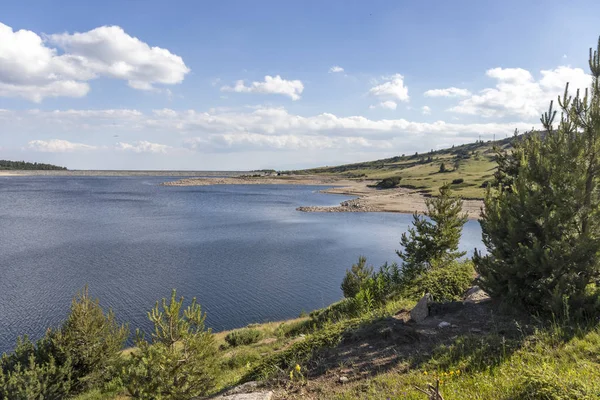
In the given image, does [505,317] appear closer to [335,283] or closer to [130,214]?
[335,283]

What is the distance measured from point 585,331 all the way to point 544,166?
554 centimetres

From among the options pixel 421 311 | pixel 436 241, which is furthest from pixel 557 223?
pixel 436 241

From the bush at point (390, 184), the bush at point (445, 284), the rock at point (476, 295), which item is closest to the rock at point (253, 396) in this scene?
the rock at point (476, 295)

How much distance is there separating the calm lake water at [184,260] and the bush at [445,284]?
16918 mm

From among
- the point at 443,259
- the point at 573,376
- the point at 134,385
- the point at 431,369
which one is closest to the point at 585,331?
the point at 573,376

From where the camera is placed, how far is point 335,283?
42.1m

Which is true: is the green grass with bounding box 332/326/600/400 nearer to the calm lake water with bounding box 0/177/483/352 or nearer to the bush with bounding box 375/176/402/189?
the calm lake water with bounding box 0/177/483/352

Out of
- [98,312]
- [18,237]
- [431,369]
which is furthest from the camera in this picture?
[18,237]

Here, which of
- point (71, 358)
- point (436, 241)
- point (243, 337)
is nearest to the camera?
point (71, 358)

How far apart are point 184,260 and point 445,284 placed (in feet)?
130

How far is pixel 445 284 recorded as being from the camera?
1916cm

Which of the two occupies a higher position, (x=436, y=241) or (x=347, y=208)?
(x=436, y=241)

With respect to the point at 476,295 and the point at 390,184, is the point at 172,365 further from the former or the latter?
the point at 390,184

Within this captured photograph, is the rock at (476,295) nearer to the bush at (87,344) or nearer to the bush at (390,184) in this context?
the bush at (87,344)
